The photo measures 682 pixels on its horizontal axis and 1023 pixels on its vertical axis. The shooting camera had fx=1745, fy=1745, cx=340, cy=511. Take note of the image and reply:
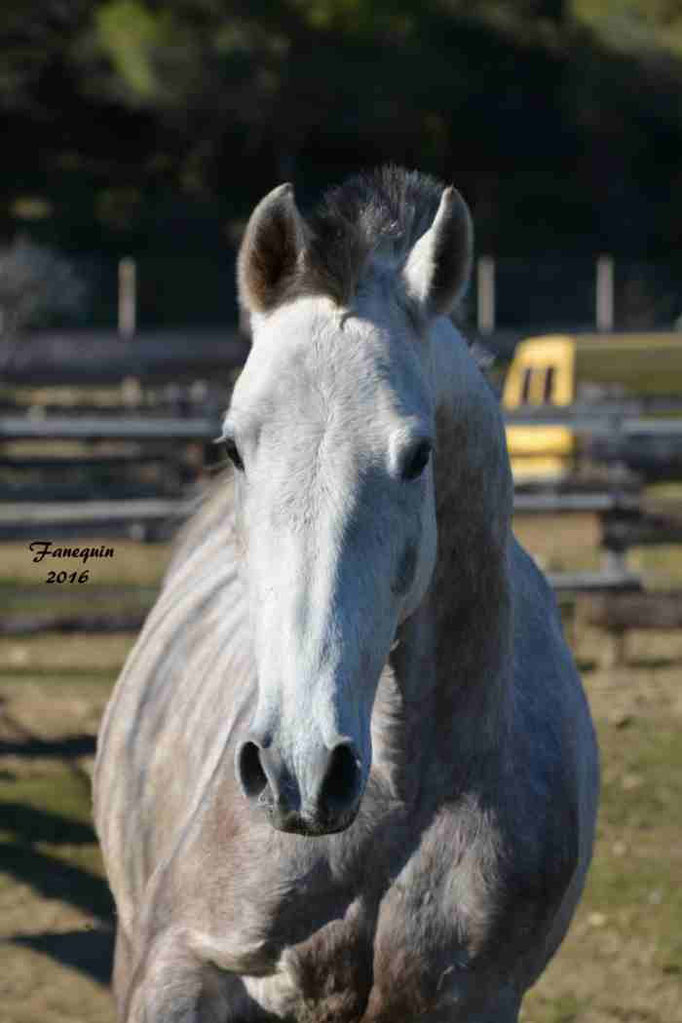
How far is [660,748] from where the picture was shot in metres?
7.40

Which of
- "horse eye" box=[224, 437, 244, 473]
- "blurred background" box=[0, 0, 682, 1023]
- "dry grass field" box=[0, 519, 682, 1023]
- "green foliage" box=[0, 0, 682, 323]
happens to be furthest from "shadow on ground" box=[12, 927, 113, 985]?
"green foliage" box=[0, 0, 682, 323]

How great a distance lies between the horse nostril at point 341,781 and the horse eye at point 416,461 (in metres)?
0.40

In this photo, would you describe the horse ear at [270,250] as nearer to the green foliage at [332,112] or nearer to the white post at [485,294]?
the white post at [485,294]

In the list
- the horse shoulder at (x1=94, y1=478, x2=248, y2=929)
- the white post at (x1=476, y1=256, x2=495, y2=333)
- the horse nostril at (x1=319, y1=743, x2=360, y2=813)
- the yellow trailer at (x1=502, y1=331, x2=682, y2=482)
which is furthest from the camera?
the white post at (x1=476, y1=256, x2=495, y2=333)

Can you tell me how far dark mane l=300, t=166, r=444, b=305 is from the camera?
8.18ft

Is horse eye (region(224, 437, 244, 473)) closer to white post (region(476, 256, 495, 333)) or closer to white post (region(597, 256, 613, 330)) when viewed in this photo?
white post (region(476, 256, 495, 333))

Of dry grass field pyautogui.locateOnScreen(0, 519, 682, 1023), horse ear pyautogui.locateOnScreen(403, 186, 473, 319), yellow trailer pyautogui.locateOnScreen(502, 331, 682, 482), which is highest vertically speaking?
horse ear pyautogui.locateOnScreen(403, 186, 473, 319)

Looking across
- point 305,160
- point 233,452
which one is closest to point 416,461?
point 233,452

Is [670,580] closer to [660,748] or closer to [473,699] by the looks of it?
[660,748]

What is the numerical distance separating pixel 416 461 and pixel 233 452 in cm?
26

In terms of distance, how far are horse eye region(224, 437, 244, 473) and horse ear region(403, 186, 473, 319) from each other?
0.35 meters

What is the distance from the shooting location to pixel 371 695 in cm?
233

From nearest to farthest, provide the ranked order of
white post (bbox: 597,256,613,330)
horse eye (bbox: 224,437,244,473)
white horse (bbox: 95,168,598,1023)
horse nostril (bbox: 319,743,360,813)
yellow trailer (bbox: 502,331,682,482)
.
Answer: horse nostril (bbox: 319,743,360,813), white horse (bbox: 95,168,598,1023), horse eye (bbox: 224,437,244,473), yellow trailer (bbox: 502,331,682,482), white post (bbox: 597,256,613,330)

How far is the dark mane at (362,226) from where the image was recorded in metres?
2.49
